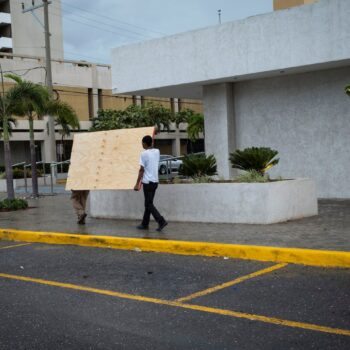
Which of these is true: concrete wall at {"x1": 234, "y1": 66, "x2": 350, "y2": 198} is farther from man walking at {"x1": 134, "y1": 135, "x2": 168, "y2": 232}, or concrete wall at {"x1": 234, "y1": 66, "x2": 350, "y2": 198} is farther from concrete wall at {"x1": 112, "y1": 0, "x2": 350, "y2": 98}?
man walking at {"x1": 134, "y1": 135, "x2": 168, "y2": 232}

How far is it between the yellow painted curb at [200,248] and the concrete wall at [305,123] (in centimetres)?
714

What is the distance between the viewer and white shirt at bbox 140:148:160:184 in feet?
34.3

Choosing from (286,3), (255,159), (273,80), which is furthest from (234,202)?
(286,3)

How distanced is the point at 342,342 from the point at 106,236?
6.29m

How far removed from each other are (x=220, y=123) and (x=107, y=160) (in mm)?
5790

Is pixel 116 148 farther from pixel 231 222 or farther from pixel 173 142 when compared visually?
pixel 173 142

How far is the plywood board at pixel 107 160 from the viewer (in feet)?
37.8

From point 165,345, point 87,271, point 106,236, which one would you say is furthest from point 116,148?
point 165,345

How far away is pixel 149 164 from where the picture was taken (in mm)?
10500

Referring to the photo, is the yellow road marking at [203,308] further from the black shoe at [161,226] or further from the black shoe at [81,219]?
the black shoe at [81,219]

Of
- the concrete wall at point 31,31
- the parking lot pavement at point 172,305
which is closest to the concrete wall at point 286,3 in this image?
the parking lot pavement at point 172,305

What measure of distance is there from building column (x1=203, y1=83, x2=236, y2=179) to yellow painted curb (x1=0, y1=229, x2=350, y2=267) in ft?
22.8

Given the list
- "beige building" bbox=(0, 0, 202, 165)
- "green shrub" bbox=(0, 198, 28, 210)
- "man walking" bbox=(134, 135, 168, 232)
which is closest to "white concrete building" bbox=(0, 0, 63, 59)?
"beige building" bbox=(0, 0, 202, 165)

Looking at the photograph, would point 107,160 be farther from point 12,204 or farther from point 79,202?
point 12,204
